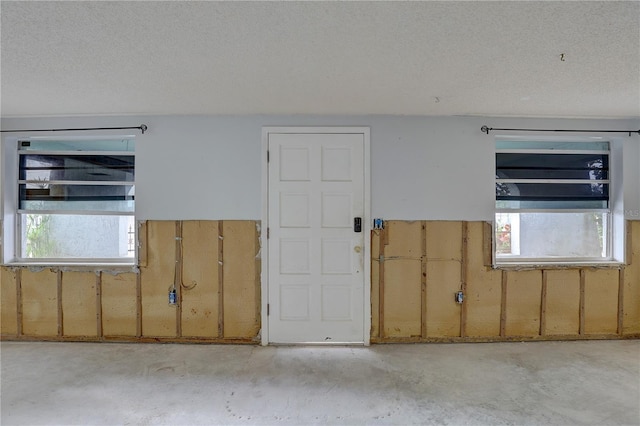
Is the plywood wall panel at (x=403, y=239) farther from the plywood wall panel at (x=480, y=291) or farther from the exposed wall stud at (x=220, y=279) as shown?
the exposed wall stud at (x=220, y=279)

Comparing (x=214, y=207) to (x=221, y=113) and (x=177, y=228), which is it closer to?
(x=177, y=228)

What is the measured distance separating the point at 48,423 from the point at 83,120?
2.59 metres

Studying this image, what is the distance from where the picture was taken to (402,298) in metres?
2.99

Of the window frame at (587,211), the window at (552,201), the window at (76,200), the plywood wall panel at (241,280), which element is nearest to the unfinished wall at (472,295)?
the window frame at (587,211)

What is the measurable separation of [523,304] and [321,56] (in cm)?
299

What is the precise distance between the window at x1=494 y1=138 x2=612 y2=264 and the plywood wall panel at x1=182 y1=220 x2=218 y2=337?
2.89 metres

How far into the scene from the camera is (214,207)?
3014 mm

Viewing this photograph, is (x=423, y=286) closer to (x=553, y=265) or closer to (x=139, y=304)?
(x=553, y=265)

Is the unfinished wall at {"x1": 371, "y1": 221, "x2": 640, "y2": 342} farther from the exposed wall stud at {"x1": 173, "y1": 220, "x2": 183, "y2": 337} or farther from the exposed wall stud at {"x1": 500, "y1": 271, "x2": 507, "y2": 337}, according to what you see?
the exposed wall stud at {"x1": 173, "y1": 220, "x2": 183, "y2": 337}

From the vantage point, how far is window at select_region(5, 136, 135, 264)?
3131 millimetres

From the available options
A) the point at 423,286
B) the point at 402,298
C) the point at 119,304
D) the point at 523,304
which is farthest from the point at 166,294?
the point at 523,304

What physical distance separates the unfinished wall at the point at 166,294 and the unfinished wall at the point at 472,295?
51.6 inches

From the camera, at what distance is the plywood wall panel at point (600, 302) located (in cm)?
306

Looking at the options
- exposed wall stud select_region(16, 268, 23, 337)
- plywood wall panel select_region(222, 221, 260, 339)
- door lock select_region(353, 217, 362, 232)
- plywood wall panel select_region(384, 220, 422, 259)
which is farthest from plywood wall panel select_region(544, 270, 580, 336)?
exposed wall stud select_region(16, 268, 23, 337)
